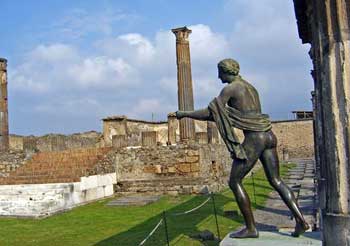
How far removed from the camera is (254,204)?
11742 millimetres

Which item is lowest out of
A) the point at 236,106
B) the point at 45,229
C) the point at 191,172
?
the point at 45,229

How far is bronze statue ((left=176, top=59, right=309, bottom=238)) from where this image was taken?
15.9 ft

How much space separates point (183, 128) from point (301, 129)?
2833 cm

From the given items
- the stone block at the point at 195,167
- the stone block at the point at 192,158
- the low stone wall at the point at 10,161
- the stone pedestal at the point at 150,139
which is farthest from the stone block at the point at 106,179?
the low stone wall at the point at 10,161

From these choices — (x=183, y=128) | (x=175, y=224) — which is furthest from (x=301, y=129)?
(x=175, y=224)

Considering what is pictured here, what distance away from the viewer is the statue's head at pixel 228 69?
16.4 feet

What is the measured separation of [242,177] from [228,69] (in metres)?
1.21

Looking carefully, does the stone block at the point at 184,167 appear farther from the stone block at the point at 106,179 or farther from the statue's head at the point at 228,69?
the statue's head at the point at 228,69

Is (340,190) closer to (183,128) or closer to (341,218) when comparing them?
(341,218)

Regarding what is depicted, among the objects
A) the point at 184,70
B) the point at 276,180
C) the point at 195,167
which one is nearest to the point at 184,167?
the point at 195,167

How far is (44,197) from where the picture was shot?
1236 centimetres

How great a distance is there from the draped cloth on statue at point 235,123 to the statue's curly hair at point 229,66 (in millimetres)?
354

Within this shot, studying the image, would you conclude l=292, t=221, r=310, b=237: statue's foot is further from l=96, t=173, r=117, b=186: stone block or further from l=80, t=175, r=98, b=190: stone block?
l=96, t=173, r=117, b=186: stone block

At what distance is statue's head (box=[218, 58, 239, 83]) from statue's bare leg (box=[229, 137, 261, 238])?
72cm
